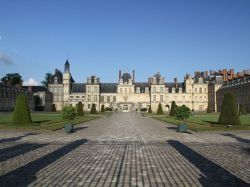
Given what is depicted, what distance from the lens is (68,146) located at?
1211 cm

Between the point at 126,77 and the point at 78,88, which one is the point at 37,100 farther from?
the point at 126,77

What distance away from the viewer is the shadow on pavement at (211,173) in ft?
21.0

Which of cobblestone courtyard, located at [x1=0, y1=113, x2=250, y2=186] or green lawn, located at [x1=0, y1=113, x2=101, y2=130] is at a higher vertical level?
green lawn, located at [x1=0, y1=113, x2=101, y2=130]

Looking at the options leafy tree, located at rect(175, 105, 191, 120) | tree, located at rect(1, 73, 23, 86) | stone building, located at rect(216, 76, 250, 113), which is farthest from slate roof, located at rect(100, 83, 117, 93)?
leafy tree, located at rect(175, 105, 191, 120)

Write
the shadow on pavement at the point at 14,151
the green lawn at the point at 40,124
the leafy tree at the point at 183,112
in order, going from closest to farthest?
the shadow on pavement at the point at 14,151 → the leafy tree at the point at 183,112 → the green lawn at the point at 40,124

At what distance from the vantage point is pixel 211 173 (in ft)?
24.0

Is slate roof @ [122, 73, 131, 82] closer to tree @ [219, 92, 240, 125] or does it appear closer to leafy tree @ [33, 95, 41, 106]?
leafy tree @ [33, 95, 41, 106]

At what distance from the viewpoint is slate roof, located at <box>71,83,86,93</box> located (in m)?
87.4

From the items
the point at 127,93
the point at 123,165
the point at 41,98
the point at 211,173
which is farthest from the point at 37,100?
the point at 211,173

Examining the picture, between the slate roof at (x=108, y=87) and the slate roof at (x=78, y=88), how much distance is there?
498 cm

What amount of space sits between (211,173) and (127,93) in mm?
79847

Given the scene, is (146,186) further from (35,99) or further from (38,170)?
(35,99)

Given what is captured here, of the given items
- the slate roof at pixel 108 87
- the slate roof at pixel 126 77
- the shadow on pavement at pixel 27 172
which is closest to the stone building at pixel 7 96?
the slate roof at pixel 108 87

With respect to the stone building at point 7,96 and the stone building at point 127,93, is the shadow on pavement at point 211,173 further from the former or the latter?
the stone building at point 127,93
